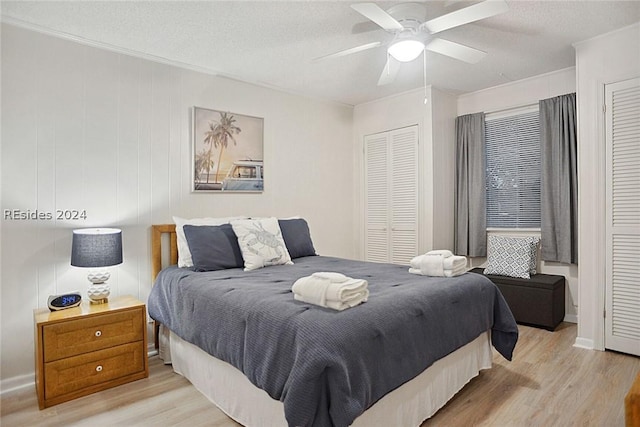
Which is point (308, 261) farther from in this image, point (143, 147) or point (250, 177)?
point (143, 147)

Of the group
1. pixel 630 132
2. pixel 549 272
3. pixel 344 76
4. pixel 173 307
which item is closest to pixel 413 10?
pixel 344 76

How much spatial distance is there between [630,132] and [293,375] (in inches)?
125

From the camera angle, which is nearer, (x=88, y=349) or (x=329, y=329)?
(x=329, y=329)

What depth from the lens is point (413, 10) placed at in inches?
98.0

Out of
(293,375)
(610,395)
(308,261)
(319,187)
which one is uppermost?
(319,187)

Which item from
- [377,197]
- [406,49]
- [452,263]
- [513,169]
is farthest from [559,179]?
[406,49]

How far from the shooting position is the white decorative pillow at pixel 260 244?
304 cm

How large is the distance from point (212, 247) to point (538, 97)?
3.67m

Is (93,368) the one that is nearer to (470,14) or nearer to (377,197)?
(470,14)

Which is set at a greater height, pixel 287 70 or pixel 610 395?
pixel 287 70

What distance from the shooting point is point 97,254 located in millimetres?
2635

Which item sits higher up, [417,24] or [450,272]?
[417,24]

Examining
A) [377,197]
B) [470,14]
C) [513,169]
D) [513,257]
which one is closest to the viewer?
[470,14]

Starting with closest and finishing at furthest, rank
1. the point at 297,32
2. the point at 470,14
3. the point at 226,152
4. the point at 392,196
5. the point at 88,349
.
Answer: the point at 470,14 < the point at 88,349 < the point at 297,32 < the point at 226,152 < the point at 392,196
